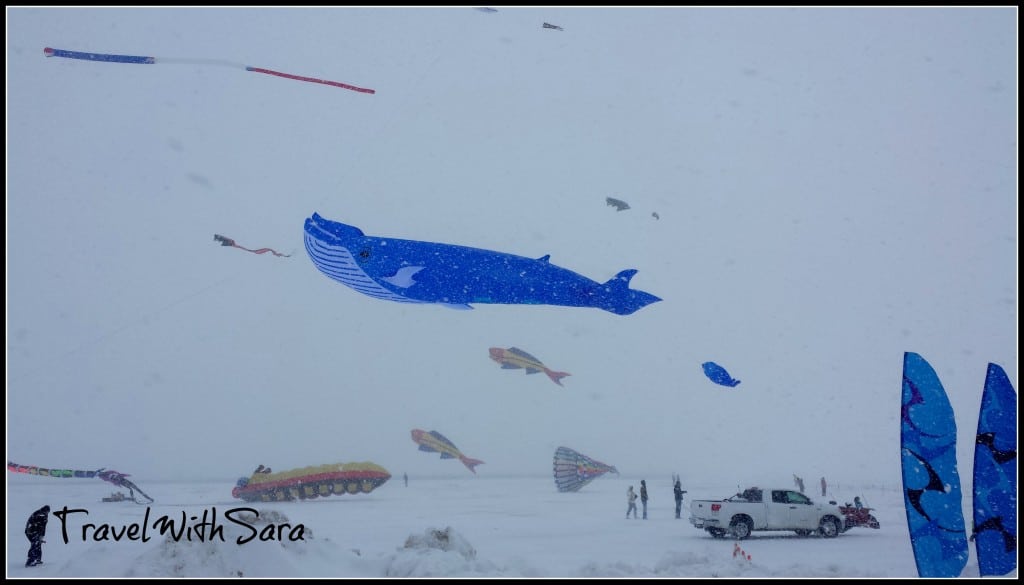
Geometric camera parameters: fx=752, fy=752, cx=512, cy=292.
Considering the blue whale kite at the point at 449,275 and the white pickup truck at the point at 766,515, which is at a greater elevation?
the blue whale kite at the point at 449,275

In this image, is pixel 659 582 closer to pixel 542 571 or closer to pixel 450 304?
pixel 542 571

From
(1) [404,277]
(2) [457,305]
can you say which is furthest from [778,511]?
(1) [404,277]

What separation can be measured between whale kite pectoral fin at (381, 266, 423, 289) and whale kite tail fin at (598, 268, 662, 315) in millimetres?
3008

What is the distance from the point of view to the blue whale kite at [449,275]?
38.8ft

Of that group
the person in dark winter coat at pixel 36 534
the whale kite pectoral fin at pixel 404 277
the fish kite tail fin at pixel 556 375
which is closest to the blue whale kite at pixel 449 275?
the whale kite pectoral fin at pixel 404 277

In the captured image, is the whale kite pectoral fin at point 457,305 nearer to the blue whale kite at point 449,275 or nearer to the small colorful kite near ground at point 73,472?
the blue whale kite at point 449,275

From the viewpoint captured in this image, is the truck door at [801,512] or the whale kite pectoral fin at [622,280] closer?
the truck door at [801,512]

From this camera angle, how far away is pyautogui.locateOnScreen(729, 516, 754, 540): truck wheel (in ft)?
36.1

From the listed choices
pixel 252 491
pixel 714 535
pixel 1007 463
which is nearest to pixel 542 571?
pixel 714 535

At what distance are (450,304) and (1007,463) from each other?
7695 millimetres

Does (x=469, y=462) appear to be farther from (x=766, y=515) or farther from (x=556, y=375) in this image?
(x=766, y=515)

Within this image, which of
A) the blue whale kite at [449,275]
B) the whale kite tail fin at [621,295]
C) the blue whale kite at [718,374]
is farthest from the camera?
the blue whale kite at [718,374]

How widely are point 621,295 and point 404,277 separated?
3.49 metres

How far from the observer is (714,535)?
1128 centimetres
